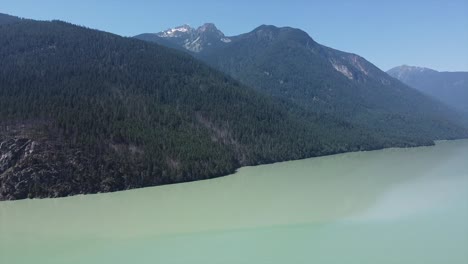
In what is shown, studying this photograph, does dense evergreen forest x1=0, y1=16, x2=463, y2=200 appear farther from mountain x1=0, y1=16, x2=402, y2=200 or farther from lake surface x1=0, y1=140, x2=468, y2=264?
lake surface x1=0, y1=140, x2=468, y2=264

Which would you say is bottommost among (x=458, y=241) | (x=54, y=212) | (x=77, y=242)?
(x=54, y=212)

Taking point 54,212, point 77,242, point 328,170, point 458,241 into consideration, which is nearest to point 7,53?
point 54,212

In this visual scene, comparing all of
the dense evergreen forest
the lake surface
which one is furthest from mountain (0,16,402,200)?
the lake surface

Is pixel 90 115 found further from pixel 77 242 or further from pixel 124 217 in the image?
pixel 77 242

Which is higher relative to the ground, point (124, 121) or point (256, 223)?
point (256, 223)

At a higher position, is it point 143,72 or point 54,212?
point 143,72

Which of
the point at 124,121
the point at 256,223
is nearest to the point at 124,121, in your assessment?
the point at 124,121

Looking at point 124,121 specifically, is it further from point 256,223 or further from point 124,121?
point 256,223
